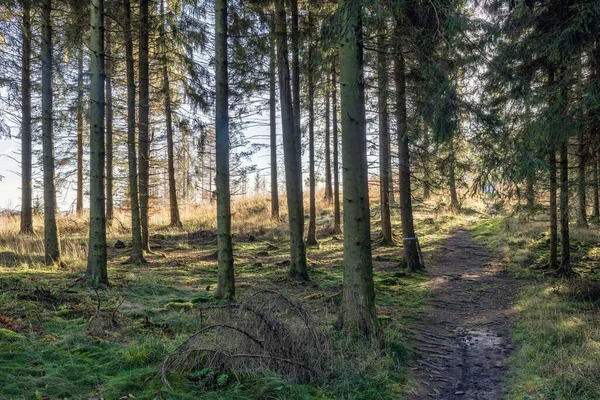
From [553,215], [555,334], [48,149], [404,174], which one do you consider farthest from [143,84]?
[553,215]

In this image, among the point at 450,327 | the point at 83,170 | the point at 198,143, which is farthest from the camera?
the point at 83,170

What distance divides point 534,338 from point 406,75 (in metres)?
7.40

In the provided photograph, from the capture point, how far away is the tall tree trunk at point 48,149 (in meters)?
10.5

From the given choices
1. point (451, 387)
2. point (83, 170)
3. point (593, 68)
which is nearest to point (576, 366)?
point (451, 387)

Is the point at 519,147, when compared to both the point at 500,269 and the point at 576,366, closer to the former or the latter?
the point at 576,366

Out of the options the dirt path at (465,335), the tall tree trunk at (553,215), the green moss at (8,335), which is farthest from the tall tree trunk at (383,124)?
the green moss at (8,335)

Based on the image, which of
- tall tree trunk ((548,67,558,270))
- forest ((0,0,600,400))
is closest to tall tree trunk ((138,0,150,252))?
forest ((0,0,600,400))

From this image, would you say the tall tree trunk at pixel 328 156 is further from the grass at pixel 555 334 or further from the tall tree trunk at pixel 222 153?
the tall tree trunk at pixel 222 153

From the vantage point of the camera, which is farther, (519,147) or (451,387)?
(519,147)

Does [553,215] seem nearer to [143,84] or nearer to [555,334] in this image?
[555,334]

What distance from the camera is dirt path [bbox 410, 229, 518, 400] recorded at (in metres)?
5.04

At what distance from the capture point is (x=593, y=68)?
8.99m

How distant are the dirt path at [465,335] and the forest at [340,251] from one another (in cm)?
5

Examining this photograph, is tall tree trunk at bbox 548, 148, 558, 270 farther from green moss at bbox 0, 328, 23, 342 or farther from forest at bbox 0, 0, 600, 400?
green moss at bbox 0, 328, 23, 342
